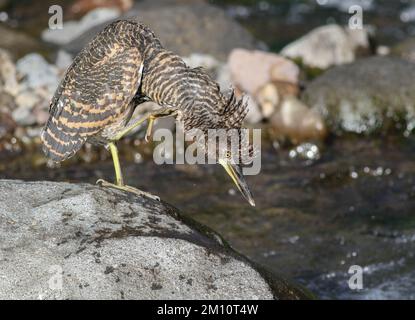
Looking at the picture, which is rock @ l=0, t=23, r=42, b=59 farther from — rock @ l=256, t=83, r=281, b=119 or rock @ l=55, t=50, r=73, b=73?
rock @ l=256, t=83, r=281, b=119

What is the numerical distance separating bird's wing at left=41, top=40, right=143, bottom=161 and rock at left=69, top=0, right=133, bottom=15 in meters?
8.32

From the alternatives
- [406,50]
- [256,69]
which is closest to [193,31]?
[256,69]

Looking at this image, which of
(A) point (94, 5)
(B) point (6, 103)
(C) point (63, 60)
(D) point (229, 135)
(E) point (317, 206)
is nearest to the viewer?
(D) point (229, 135)

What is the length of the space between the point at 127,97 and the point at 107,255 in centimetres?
153

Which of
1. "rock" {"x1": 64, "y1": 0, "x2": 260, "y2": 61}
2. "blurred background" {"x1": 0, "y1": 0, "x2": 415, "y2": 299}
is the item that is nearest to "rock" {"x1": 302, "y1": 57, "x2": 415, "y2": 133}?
"blurred background" {"x1": 0, "y1": 0, "x2": 415, "y2": 299}

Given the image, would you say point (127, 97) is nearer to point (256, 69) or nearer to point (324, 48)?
point (256, 69)

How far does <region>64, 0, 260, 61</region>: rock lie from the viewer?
1249 cm

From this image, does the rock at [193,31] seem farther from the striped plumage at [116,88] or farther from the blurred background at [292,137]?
the striped plumage at [116,88]

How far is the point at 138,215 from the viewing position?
5949 millimetres

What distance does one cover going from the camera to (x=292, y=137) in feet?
36.3

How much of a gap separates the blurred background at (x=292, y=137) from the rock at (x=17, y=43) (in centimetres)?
3
